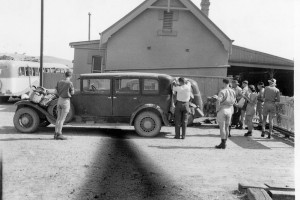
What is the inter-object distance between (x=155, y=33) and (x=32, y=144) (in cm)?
1181

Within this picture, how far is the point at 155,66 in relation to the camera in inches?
770

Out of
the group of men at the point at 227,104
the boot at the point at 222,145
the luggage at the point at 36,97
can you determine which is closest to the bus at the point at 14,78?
the luggage at the point at 36,97

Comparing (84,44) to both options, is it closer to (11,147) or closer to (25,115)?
(25,115)

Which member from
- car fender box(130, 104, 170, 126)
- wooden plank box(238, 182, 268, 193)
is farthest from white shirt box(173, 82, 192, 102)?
wooden plank box(238, 182, 268, 193)

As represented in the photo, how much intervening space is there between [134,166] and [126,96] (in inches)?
153

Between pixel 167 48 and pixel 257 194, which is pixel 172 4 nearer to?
pixel 167 48

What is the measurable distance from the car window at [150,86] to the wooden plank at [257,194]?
5.82 meters

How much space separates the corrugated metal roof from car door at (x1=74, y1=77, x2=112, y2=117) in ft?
47.6

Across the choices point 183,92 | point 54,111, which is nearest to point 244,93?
point 183,92

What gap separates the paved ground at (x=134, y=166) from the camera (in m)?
5.55

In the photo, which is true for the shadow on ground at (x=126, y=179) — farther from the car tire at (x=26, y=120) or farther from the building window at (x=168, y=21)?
the building window at (x=168, y=21)

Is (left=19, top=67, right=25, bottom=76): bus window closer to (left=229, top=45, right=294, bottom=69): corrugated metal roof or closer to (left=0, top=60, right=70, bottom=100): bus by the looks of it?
(left=0, top=60, right=70, bottom=100): bus

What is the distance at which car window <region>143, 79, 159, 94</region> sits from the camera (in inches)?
424

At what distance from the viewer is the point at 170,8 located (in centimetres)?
1895
